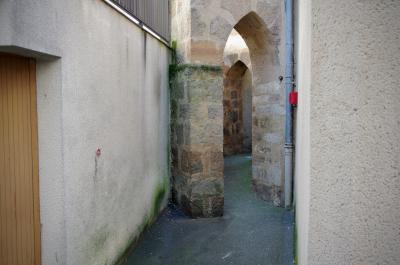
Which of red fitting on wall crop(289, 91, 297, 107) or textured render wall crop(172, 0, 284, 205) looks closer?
red fitting on wall crop(289, 91, 297, 107)

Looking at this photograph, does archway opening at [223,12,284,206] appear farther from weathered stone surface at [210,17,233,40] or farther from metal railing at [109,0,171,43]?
metal railing at [109,0,171,43]

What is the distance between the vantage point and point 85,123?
2631mm

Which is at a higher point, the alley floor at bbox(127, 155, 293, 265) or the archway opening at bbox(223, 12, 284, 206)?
the archway opening at bbox(223, 12, 284, 206)

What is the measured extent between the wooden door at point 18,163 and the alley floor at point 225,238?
1460mm

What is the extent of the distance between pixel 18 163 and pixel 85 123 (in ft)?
1.88

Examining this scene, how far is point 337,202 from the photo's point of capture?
0.94 metres

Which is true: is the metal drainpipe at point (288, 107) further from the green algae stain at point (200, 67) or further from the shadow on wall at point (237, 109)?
the shadow on wall at point (237, 109)

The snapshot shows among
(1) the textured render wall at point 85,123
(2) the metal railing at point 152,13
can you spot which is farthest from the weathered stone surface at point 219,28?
(1) the textured render wall at point 85,123

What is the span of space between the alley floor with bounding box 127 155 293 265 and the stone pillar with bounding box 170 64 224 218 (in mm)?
303

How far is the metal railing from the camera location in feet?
Result: 12.1

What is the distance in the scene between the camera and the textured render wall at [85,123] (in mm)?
2186

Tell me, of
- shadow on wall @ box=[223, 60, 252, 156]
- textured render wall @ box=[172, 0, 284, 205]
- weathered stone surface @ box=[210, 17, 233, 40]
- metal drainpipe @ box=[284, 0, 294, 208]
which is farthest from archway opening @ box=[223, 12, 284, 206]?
shadow on wall @ box=[223, 60, 252, 156]

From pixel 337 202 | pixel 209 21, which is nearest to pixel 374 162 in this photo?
pixel 337 202

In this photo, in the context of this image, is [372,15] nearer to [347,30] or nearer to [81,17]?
[347,30]
